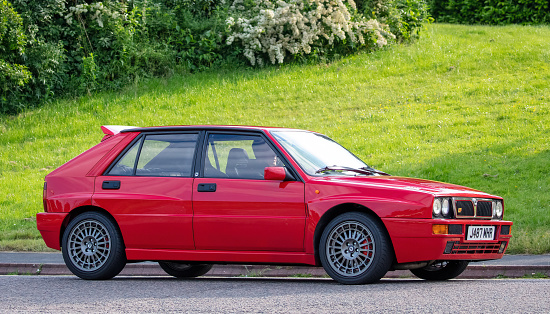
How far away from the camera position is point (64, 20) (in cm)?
2486

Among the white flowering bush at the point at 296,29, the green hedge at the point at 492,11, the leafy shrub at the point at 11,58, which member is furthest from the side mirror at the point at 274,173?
the green hedge at the point at 492,11

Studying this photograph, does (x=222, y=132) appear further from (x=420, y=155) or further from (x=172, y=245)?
(x=420, y=155)

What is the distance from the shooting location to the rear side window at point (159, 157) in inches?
307

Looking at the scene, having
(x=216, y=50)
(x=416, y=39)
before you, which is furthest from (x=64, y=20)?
(x=416, y=39)

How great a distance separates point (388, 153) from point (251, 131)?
32.3 feet

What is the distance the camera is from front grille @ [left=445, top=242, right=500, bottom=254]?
22.1 feet

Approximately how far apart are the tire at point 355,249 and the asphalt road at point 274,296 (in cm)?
15

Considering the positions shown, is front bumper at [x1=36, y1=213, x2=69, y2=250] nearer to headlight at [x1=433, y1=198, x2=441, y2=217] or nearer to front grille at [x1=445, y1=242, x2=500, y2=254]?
headlight at [x1=433, y1=198, x2=441, y2=217]

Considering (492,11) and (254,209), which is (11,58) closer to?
(254,209)

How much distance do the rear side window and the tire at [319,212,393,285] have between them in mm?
1748

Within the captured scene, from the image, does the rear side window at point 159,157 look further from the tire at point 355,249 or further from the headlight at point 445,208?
the headlight at point 445,208

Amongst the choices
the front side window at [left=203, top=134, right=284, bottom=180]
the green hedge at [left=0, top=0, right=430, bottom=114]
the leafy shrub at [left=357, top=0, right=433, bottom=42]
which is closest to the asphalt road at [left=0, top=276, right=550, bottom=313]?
the front side window at [left=203, top=134, right=284, bottom=180]

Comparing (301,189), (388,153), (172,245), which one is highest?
(301,189)

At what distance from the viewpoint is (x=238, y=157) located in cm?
756
